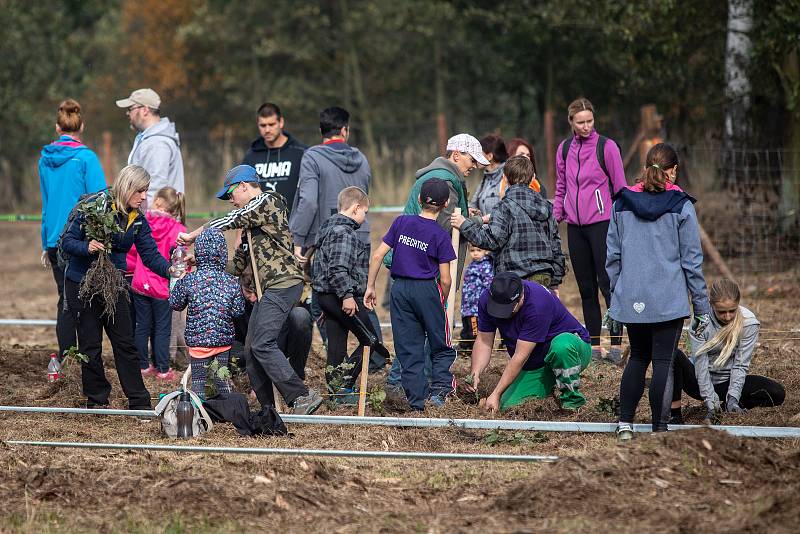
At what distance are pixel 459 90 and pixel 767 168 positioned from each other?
19.8 m

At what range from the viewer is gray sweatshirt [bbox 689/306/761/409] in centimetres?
745

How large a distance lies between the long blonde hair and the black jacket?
3.83m

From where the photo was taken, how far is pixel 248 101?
1390 inches

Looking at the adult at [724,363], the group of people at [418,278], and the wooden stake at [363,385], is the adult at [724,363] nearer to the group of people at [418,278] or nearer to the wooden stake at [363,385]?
the group of people at [418,278]

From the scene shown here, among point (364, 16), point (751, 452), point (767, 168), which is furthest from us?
point (364, 16)

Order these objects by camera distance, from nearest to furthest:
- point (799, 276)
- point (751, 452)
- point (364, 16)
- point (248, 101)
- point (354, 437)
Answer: point (751, 452) → point (354, 437) → point (799, 276) → point (364, 16) → point (248, 101)

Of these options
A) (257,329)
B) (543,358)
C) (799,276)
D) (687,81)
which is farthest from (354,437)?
(687,81)

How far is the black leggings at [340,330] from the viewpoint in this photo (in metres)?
8.30

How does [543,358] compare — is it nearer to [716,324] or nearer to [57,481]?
[716,324]

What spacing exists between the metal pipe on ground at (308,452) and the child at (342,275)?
146cm

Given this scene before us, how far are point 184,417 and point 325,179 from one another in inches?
110

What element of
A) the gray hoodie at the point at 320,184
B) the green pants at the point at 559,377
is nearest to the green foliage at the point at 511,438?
the green pants at the point at 559,377

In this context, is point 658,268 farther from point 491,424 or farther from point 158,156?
point 158,156

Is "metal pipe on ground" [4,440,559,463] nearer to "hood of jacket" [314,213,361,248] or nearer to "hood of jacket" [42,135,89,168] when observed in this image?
"hood of jacket" [314,213,361,248]
